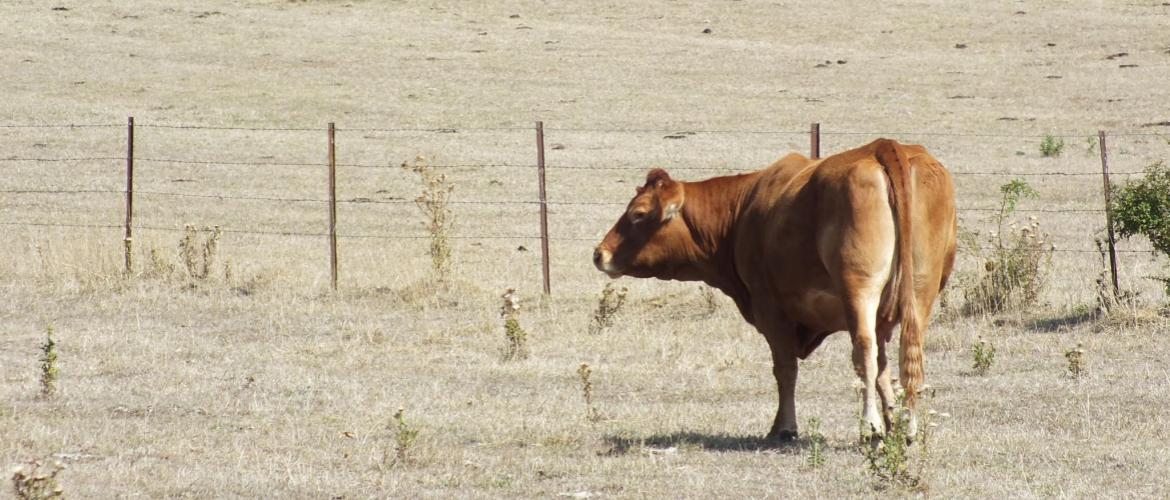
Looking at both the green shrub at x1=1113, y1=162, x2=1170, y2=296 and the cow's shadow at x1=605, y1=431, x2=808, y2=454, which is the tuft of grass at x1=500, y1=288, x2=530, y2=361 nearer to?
the cow's shadow at x1=605, y1=431, x2=808, y2=454

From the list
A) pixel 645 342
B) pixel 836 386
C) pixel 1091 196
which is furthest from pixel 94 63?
pixel 836 386

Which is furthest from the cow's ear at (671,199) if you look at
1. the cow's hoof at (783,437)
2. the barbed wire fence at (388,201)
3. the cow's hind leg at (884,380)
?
Result: the barbed wire fence at (388,201)

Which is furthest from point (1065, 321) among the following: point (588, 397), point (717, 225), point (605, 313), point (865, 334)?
point (865, 334)

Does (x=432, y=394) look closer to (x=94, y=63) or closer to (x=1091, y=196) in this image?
(x=1091, y=196)

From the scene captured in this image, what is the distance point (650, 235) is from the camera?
8.75 m

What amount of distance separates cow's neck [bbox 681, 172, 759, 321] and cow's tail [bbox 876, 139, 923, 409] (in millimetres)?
1397

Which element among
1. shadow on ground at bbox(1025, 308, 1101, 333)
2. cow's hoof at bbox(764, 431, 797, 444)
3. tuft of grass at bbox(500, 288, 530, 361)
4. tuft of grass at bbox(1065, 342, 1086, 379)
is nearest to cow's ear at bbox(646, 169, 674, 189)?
cow's hoof at bbox(764, 431, 797, 444)

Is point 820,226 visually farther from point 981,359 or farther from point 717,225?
point 981,359

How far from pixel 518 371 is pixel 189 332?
128 inches

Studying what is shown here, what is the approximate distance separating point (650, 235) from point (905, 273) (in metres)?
1.91

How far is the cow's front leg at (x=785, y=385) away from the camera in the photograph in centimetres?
817

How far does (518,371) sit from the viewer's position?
1066cm

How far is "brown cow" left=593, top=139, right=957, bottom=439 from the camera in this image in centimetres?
725

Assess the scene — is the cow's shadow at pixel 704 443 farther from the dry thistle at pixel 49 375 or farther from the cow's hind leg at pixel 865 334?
the dry thistle at pixel 49 375
